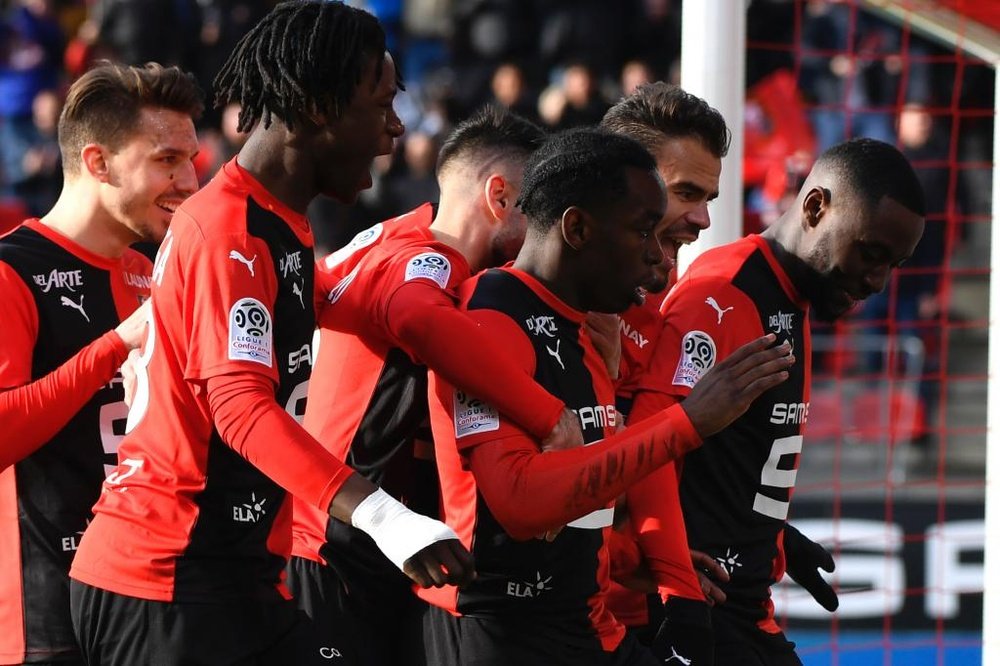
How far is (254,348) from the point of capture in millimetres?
2680

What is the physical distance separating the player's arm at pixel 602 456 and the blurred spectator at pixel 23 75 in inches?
349

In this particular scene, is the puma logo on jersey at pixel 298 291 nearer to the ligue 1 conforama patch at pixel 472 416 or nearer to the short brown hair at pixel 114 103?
the ligue 1 conforama patch at pixel 472 416

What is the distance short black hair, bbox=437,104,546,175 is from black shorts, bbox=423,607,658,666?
1.26 meters

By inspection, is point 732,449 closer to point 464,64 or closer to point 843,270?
point 843,270

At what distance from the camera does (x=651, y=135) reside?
364 cm

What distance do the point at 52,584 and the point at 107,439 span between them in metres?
0.36

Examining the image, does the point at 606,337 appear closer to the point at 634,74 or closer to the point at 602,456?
the point at 602,456

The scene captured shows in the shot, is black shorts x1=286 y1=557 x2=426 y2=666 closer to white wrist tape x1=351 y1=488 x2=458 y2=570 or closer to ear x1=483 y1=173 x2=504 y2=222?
white wrist tape x1=351 y1=488 x2=458 y2=570

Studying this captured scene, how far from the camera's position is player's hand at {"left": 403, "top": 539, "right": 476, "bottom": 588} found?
245cm

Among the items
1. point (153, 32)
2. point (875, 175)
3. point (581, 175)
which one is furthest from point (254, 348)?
point (153, 32)

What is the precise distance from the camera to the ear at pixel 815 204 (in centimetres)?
346

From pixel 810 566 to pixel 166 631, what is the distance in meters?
1.68

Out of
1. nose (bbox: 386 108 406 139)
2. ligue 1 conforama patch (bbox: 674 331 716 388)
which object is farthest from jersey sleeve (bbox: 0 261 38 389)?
ligue 1 conforama patch (bbox: 674 331 716 388)

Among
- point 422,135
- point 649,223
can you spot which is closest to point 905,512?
point 422,135
